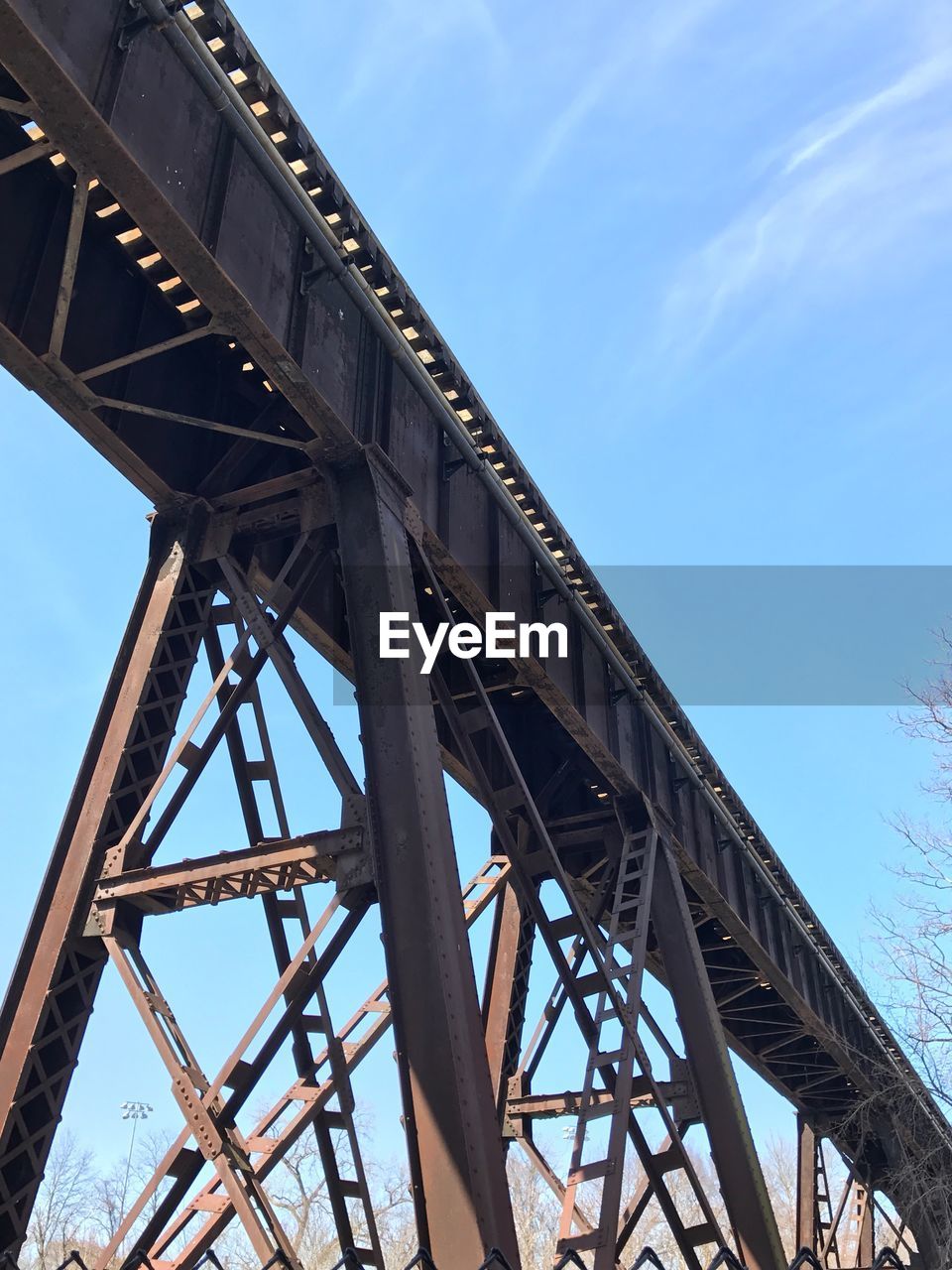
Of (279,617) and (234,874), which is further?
(279,617)

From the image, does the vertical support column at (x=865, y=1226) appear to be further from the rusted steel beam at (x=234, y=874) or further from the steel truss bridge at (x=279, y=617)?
the rusted steel beam at (x=234, y=874)

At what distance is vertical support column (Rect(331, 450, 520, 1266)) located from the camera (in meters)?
5.71

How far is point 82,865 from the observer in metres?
7.52

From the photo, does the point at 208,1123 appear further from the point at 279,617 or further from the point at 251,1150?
the point at 279,617

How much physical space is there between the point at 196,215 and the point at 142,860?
4.24 meters

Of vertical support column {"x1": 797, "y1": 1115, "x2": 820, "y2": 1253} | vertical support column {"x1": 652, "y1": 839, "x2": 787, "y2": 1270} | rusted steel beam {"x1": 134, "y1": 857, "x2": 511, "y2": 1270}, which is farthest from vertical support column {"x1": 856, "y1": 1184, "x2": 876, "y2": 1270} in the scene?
rusted steel beam {"x1": 134, "y1": 857, "x2": 511, "y2": 1270}

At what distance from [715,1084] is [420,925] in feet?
20.6

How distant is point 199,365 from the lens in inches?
346

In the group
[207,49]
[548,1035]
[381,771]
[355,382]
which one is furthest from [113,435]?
[548,1035]

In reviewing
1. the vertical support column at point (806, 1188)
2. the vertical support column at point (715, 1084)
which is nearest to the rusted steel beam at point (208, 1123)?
the vertical support column at point (715, 1084)

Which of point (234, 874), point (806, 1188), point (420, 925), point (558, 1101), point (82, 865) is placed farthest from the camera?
point (806, 1188)

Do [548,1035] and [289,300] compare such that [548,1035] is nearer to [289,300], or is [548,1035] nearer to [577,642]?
[577,642]

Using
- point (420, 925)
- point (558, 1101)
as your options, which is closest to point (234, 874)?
point (420, 925)

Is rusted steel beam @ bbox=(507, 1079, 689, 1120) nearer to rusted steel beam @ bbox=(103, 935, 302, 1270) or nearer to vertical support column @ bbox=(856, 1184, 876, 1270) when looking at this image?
rusted steel beam @ bbox=(103, 935, 302, 1270)
